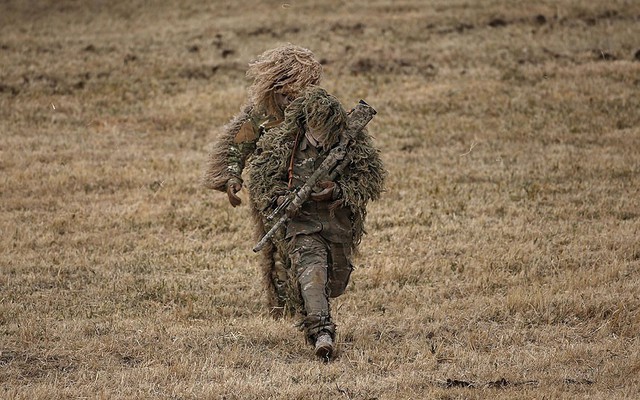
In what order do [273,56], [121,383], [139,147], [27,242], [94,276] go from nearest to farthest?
[121,383] → [273,56] → [94,276] → [27,242] → [139,147]

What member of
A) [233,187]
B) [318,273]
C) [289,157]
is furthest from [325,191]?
[233,187]

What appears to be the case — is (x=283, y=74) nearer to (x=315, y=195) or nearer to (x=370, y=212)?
(x=315, y=195)

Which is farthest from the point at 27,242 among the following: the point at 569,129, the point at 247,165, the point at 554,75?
the point at 554,75

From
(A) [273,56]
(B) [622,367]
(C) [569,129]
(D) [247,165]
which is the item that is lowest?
(C) [569,129]

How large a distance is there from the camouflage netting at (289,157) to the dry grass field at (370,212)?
895mm

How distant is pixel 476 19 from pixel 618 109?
818 centimetres

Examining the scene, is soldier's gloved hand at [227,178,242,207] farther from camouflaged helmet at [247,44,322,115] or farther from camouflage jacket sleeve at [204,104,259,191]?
camouflaged helmet at [247,44,322,115]

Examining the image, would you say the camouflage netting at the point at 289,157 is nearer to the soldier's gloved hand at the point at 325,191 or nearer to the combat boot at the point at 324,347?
the soldier's gloved hand at the point at 325,191

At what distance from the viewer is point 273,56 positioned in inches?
307

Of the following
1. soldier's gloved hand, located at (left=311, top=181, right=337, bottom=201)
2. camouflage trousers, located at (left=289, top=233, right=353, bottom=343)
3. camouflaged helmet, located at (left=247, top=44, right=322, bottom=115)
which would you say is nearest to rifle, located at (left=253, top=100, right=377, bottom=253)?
soldier's gloved hand, located at (left=311, top=181, right=337, bottom=201)

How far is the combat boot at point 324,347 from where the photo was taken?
6.87 m

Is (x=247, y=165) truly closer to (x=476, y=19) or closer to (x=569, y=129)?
(x=569, y=129)

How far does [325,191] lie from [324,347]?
1052 millimetres

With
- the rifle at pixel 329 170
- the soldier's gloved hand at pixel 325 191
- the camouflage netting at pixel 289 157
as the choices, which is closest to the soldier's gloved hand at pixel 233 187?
the camouflage netting at pixel 289 157
